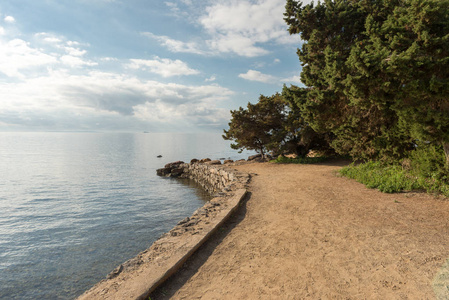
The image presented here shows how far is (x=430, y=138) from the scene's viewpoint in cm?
829

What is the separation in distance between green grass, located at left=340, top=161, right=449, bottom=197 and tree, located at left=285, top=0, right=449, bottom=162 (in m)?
1.03

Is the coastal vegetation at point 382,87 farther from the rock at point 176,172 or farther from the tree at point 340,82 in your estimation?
the rock at point 176,172

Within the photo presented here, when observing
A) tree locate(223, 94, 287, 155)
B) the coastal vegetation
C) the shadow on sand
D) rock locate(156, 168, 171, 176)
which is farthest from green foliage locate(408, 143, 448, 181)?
rock locate(156, 168, 171, 176)

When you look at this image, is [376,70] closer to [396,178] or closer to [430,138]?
[430,138]

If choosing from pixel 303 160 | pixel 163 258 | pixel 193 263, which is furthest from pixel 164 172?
pixel 193 263

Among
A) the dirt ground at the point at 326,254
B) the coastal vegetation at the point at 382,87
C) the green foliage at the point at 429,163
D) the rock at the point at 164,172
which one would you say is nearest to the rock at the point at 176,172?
the rock at the point at 164,172

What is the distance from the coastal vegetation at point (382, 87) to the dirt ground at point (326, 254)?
238 centimetres

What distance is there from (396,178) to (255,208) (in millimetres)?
6941

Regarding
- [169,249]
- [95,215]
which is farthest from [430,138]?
[95,215]

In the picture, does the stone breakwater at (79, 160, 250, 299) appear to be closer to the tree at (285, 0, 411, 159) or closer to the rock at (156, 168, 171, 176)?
the tree at (285, 0, 411, 159)

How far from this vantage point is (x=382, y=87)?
26.5 ft

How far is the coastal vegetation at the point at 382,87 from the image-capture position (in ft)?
24.8

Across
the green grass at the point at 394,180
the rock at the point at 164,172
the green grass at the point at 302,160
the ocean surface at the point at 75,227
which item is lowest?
the ocean surface at the point at 75,227

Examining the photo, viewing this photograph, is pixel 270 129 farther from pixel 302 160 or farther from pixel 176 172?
pixel 176 172
